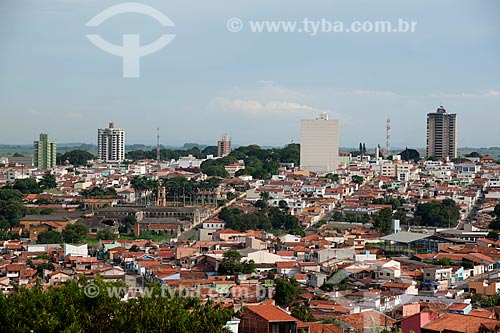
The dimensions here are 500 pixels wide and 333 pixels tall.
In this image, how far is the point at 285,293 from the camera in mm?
6680

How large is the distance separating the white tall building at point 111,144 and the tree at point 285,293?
19.6 metres

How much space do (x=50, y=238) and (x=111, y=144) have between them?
16134 mm

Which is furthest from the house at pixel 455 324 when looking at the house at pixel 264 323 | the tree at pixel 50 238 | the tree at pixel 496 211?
the tree at pixel 496 211

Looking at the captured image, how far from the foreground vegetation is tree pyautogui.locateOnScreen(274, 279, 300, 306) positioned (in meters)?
3.12

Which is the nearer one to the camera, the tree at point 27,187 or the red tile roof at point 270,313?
the red tile roof at point 270,313

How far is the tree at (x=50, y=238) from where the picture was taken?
10.4m

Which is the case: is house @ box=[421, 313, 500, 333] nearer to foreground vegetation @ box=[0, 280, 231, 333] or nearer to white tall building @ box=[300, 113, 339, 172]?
foreground vegetation @ box=[0, 280, 231, 333]

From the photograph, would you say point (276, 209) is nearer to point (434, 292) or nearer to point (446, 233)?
point (446, 233)

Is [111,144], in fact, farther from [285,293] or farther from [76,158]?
[285,293]

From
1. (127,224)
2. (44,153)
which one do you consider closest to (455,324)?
(127,224)

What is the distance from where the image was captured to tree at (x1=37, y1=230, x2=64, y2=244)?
10.4 metres

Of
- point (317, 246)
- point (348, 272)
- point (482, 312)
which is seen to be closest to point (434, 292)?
point (348, 272)

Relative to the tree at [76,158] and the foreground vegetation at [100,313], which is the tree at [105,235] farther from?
the tree at [76,158]

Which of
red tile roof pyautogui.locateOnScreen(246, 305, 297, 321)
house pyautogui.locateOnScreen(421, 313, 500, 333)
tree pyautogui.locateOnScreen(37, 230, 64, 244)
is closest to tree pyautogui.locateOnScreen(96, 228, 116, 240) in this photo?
tree pyautogui.locateOnScreen(37, 230, 64, 244)
